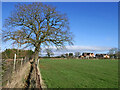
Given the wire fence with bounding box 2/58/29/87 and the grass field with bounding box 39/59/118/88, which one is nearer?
the wire fence with bounding box 2/58/29/87

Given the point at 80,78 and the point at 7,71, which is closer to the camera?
the point at 7,71

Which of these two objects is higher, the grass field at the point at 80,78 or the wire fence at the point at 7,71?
A: the wire fence at the point at 7,71

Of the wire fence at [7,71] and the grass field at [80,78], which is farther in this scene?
the grass field at [80,78]

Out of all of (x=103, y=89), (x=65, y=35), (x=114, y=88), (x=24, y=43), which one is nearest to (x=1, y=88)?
(x=103, y=89)

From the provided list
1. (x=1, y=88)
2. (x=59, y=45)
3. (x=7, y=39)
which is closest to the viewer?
(x=1, y=88)

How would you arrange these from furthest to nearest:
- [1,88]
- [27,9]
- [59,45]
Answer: [59,45] → [27,9] → [1,88]

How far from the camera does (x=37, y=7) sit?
21766mm

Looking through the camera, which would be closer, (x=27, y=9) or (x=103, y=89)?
(x=103, y=89)

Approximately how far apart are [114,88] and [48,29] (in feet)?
57.5

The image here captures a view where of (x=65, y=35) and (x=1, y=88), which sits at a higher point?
(x=65, y=35)

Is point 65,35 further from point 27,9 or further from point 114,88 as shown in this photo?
point 114,88

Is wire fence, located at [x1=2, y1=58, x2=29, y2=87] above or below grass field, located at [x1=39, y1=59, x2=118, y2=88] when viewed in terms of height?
above

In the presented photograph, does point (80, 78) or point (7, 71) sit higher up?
point (7, 71)

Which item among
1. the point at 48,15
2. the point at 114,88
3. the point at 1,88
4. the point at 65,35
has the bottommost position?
the point at 114,88
